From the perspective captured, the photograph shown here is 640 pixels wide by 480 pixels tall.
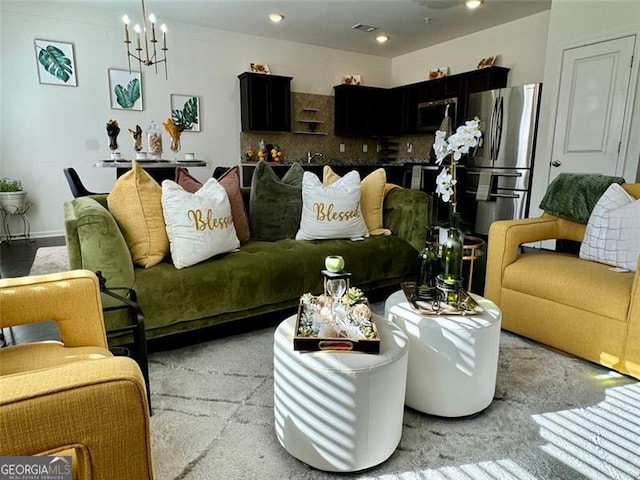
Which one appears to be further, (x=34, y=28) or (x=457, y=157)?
(x=34, y=28)

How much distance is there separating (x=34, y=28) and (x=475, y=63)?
5898 millimetres

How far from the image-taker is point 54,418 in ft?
2.27

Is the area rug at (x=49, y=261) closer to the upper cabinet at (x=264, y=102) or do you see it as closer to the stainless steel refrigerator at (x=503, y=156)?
the upper cabinet at (x=264, y=102)

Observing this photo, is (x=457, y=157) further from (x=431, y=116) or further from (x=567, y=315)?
(x=431, y=116)

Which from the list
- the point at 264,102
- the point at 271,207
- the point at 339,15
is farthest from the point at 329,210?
the point at 264,102

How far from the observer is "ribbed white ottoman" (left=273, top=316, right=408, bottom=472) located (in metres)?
1.26

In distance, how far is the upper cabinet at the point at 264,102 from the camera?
602 cm

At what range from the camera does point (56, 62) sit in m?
4.95

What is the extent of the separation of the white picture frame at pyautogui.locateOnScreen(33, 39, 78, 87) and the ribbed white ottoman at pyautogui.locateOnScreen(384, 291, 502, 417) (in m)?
5.41

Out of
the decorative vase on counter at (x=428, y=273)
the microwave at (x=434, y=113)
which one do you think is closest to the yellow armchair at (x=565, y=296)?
the decorative vase on counter at (x=428, y=273)

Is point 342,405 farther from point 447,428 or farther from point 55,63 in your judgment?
point 55,63

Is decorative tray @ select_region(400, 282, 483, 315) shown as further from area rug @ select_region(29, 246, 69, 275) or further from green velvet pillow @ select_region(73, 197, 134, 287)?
area rug @ select_region(29, 246, 69, 275)

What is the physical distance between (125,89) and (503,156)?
509cm

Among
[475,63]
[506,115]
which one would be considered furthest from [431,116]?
[506,115]
